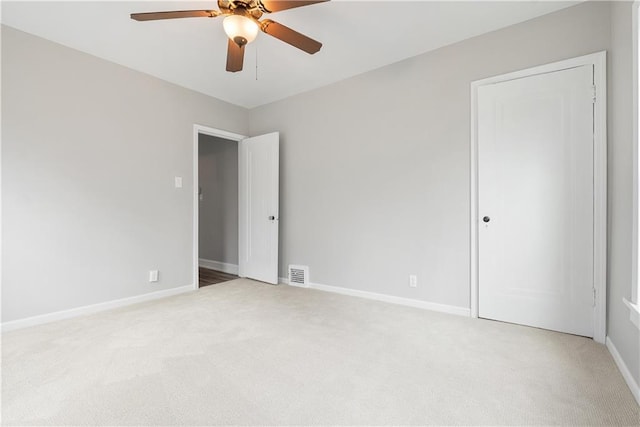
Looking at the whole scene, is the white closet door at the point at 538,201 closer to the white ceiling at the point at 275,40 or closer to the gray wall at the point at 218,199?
the white ceiling at the point at 275,40

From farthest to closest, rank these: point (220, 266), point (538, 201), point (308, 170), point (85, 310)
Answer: point (220, 266), point (308, 170), point (85, 310), point (538, 201)

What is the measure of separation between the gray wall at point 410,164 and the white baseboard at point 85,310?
1451 millimetres

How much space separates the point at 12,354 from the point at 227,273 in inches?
118

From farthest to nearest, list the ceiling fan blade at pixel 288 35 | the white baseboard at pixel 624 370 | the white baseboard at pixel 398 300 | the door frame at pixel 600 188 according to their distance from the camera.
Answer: the white baseboard at pixel 398 300 → the door frame at pixel 600 188 → the ceiling fan blade at pixel 288 35 → the white baseboard at pixel 624 370

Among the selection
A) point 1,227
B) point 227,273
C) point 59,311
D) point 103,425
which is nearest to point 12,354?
point 59,311

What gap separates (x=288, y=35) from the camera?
2.13 m

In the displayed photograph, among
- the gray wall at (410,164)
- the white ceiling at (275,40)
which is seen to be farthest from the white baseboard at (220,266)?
the white ceiling at (275,40)

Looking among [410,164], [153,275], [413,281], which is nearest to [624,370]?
[413,281]

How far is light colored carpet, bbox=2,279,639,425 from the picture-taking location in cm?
151

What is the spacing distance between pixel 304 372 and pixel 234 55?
2.21 metres

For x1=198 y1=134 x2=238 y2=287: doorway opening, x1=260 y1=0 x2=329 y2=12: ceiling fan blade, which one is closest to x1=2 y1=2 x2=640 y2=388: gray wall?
x1=198 y1=134 x2=238 y2=287: doorway opening

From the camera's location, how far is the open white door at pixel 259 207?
4.21m

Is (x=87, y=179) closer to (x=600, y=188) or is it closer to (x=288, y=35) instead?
(x=288, y=35)

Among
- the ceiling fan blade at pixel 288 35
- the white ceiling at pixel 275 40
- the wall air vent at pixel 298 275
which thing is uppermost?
the white ceiling at pixel 275 40
